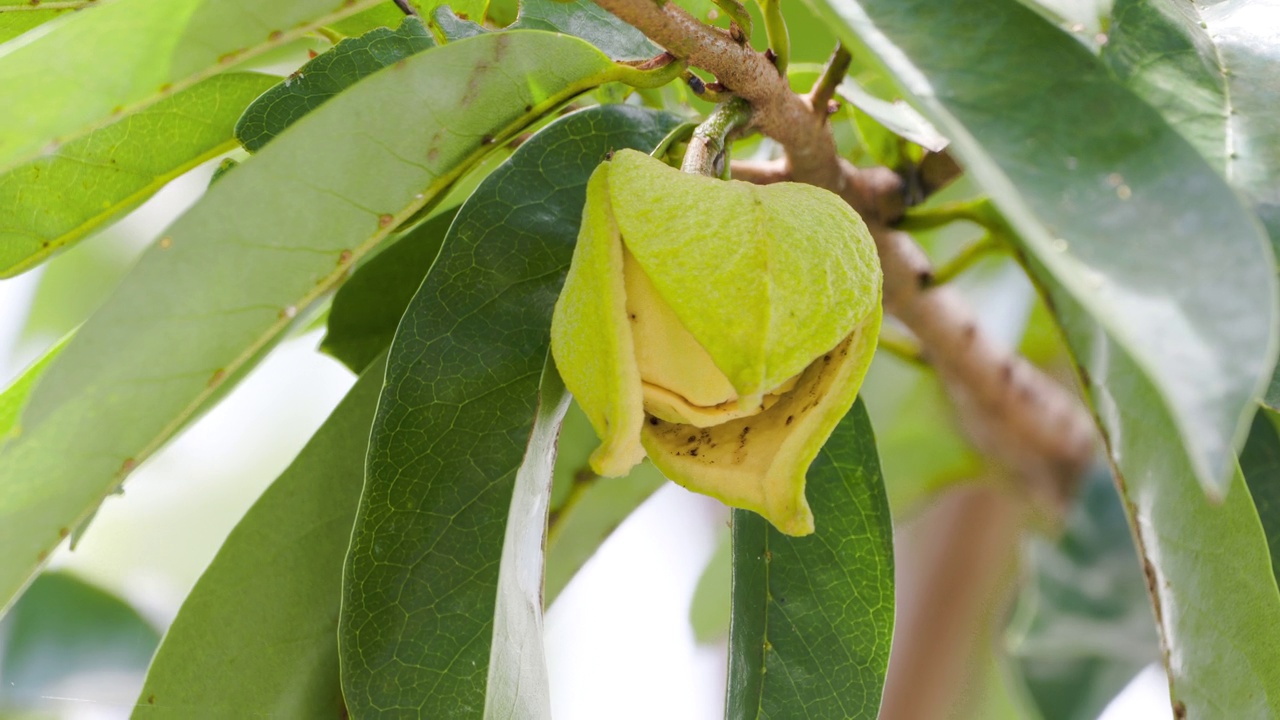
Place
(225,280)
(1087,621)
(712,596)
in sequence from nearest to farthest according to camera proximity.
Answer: (225,280), (1087,621), (712,596)

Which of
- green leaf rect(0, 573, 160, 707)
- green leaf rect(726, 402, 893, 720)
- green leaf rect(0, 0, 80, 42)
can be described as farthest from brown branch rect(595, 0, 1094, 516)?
green leaf rect(0, 573, 160, 707)

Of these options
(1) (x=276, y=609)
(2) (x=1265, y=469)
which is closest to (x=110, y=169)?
(1) (x=276, y=609)

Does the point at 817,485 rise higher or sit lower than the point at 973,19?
lower

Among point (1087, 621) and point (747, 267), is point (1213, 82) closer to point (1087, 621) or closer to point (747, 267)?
point (747, 267)

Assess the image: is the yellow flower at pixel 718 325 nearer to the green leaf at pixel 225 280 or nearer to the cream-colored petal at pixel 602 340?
the cream-colored petal at pixel 602 340

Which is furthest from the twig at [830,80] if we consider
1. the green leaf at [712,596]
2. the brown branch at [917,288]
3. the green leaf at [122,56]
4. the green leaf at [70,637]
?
the green leaf at [70,637]

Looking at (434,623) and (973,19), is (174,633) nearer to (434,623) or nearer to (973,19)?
(434,623)

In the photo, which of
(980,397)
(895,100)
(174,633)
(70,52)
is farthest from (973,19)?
(980,397)
